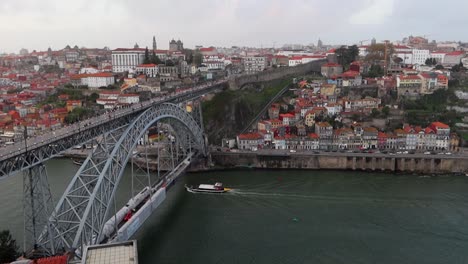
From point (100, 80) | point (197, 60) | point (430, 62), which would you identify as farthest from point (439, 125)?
point (197, 60)

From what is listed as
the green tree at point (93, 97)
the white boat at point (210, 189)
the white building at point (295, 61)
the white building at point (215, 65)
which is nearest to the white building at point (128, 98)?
the green tree at point (93, 97)

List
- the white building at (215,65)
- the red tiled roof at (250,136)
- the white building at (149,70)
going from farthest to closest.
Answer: the white building at (215,65) → the white building at (149,70) → the red tiled roof at (250,136)

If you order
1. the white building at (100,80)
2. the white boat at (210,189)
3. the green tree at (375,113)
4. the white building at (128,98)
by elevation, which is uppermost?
the white building at (100,80)

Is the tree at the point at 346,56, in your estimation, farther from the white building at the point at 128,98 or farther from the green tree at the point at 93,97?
the green tree at the point at 93,97

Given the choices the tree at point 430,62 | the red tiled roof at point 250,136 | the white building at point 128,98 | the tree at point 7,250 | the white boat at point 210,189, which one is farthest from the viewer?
the tree at point 430,62

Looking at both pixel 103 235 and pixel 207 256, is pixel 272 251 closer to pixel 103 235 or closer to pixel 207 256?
pixel 207 256

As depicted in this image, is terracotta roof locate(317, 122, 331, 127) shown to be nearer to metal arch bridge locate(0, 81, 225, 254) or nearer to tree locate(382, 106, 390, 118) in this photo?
tree locate(382, 106, 390, 118)

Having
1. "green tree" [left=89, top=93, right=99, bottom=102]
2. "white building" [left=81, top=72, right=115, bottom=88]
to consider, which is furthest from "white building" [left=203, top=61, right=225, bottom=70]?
"green tree" [left=89, top=93, right=99, bottom=102]

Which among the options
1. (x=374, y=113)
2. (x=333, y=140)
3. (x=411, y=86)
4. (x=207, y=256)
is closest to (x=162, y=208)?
(x=207, y=256)
